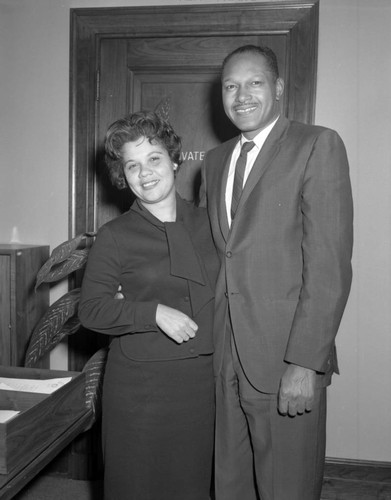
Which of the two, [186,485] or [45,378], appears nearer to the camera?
[186,485]

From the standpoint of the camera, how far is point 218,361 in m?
1.76

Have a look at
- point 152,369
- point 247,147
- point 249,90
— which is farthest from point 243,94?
point 152,369

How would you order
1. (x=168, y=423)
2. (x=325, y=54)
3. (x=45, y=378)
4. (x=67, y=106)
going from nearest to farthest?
(x=168, y=423) < (x=45, y=378) < (x=325, y=54) < (x=67, y=106)

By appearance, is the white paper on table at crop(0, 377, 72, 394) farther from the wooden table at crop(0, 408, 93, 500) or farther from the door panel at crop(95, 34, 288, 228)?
the door panel at crop(95, 34, 288, 228)

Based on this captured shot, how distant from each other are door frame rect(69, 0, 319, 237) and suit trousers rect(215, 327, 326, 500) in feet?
4.76

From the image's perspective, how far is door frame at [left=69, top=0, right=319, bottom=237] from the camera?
8.80 ft

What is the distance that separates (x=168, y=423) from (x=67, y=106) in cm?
186

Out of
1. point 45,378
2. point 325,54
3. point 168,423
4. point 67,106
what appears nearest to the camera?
point 168,423

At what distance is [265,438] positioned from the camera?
5.69 ft

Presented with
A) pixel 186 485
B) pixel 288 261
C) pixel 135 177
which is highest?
pixel 135 177

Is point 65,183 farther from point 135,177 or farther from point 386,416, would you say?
point 386,416

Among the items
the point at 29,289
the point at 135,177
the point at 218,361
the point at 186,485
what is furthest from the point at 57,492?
the point at 135,177

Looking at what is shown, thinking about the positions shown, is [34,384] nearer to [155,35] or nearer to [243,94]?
[243,94]

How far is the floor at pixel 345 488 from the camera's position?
2.77 meters
